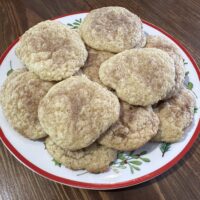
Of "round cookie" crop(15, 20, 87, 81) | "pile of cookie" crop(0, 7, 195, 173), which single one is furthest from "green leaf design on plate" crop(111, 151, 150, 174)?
"round cookie" crop(15, 20, 87, 81)

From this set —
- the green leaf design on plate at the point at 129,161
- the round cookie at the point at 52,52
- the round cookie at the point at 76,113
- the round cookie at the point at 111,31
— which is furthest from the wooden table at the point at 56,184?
the round cookie at the point at 111,31

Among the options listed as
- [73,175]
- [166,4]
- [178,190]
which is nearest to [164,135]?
[178,190]

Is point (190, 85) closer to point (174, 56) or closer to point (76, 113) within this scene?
point (174, 56)

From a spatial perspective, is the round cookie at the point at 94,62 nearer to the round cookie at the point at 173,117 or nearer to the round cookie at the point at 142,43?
the round cookie at the point at 142,43

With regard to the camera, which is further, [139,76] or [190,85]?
[190,85]

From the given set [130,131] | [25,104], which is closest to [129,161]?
[130,131]

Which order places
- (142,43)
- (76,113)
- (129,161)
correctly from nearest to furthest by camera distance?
(76,113)
(129,161)
(142,43)

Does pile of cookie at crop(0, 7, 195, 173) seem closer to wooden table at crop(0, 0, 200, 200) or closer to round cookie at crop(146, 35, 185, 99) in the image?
round cookie at crop(146, 35, 185, 99)
